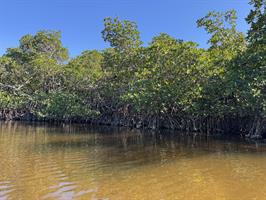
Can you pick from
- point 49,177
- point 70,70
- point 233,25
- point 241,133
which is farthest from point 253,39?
point 70,70

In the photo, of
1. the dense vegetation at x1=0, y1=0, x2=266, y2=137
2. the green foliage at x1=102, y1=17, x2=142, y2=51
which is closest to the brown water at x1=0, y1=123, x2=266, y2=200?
the dense vegetation at x1=0, y1=0, x2=266, y2=137

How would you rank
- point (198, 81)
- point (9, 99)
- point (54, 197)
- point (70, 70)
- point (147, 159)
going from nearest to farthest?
point (54, 197)
point (147, 159)
point (198, 81)
point (70, 70)
point (9, 99)

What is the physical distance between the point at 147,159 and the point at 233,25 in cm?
1247

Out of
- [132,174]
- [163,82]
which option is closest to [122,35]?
[163,82]

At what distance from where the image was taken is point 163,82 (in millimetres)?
20875

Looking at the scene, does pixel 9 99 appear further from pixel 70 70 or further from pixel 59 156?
pixel 59 156

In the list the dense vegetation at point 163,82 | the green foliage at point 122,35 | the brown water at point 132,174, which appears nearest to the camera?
the brown water at point 132,174

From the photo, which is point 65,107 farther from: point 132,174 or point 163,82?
point 132,174

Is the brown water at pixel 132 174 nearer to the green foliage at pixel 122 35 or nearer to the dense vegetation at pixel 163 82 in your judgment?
the dense vegetation at pixel 163 82

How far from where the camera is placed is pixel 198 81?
63.6 ft

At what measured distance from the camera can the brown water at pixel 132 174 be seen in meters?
6.04

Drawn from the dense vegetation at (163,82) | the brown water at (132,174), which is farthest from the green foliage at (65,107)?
the brown water at (132,174)

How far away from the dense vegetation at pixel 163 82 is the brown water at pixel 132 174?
4.68 meters

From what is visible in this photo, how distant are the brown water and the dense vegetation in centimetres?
468
